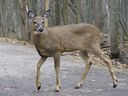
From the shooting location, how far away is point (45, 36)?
34.4 feet

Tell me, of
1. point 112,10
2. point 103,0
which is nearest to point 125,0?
point 103,0

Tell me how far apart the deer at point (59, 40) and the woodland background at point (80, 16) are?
753 centimetres

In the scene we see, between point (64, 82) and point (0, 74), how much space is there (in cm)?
280

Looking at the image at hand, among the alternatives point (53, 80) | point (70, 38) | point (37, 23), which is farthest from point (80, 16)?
point (37, 23)

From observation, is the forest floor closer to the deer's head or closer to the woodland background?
the deer's head

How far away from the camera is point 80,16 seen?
29.6 meters

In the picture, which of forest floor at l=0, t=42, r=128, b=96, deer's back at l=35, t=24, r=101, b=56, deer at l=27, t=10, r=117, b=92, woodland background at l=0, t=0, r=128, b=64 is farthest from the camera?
woodland background at l=0, t=0, r=128, b=64

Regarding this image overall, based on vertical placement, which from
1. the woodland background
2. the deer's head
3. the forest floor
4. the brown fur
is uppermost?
the deer's head

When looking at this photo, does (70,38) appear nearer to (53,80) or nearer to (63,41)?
(63,41)

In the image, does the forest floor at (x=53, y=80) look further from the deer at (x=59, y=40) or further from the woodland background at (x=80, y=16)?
the woodland background at (x=80, y=16)

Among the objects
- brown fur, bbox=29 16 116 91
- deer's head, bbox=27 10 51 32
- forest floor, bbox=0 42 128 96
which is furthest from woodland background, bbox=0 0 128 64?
deer's head, bbox=27 10 51 32

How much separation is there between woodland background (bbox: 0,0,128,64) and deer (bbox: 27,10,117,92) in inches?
296

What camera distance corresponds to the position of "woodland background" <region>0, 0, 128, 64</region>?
752 inches

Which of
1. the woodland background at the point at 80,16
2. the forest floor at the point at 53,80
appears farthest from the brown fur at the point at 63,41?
the woodland background at the point at 80,16
